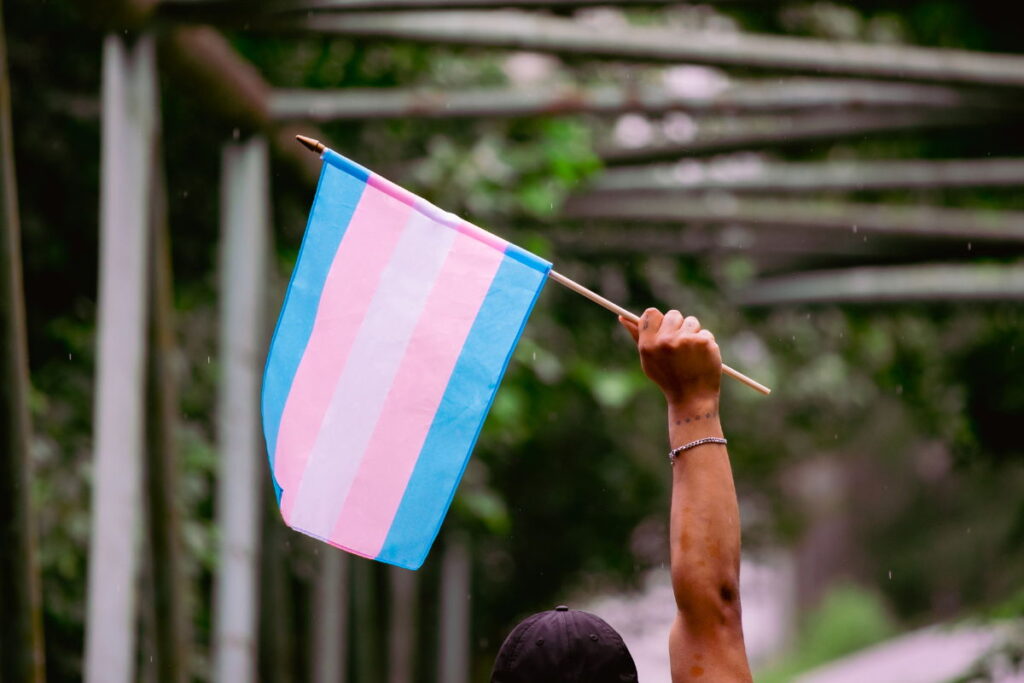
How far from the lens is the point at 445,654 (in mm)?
11742

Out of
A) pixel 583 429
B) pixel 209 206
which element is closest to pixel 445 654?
pixel 583 429

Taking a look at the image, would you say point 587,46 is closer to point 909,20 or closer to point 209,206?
point 209,206

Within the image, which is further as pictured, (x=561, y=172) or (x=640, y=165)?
(x=640, y=165)

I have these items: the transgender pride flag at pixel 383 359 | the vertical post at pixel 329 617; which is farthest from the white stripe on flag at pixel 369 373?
the vertical post at pixel 329 617

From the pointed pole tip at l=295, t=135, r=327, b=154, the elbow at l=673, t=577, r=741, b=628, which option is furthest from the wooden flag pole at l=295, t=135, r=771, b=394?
the elbow at l=673, t=577, r=741, b=628

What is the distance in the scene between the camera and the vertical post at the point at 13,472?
337cm

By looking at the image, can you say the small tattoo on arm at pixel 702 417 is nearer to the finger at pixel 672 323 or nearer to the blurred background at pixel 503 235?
the finger at pixel 672 323

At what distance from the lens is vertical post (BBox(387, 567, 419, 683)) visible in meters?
10.9

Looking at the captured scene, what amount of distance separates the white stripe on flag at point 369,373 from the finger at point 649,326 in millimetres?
786

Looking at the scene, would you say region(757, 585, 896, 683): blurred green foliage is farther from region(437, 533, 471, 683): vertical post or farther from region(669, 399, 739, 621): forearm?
region(669, 399, 739, 621): forearm

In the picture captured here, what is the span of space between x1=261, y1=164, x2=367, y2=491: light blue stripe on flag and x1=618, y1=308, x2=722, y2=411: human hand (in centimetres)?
95

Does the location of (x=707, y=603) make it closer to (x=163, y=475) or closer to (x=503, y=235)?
(x=163, y=475)

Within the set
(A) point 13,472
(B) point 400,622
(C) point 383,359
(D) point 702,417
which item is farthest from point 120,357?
(B) point 400,622

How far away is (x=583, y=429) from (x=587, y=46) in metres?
6.97
